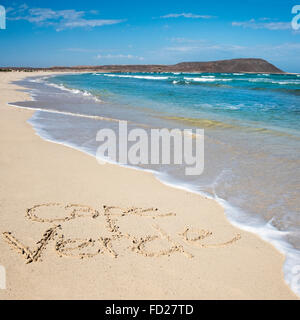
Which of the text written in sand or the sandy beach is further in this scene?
the text written in sand

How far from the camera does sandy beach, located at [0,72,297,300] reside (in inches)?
91.5

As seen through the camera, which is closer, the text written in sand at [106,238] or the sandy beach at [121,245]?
the sandy beach at [121,245]

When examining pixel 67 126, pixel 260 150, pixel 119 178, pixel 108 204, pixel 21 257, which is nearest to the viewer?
pixel 21 257

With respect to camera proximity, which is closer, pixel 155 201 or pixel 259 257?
pixel 259 257

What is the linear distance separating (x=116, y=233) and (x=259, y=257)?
1.48 metres

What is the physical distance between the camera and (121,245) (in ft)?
9.34

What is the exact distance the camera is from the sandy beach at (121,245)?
7.63 ft

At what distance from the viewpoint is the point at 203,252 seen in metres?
2.79

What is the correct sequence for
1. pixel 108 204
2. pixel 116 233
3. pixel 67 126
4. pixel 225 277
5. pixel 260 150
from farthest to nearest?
pixel 67 126
pixel 260 150
pixel 108 204
pixel 116 233
pixel 225 277

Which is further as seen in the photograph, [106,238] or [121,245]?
[106,238]
